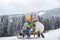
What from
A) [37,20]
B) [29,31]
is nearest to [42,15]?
[37,20]

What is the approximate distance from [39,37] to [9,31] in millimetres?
327

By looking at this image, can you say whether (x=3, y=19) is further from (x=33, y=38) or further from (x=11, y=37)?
(x=33, y=38)

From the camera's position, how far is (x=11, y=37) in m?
1.96

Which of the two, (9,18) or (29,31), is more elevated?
(9,18)

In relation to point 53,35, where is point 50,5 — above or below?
above

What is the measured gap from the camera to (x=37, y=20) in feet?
6.30

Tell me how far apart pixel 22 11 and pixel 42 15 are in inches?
9.0

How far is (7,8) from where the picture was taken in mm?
2039

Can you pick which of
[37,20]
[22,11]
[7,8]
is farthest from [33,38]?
[7,8]

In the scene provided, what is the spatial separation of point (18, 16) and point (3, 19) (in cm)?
17

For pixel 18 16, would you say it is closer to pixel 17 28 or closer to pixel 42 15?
pixel 17 28

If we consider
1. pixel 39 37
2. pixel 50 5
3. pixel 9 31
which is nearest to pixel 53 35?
pixel 39 37

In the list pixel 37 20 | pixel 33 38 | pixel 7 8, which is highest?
pixel 7 8

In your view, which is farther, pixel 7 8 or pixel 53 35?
pixel 7 8
